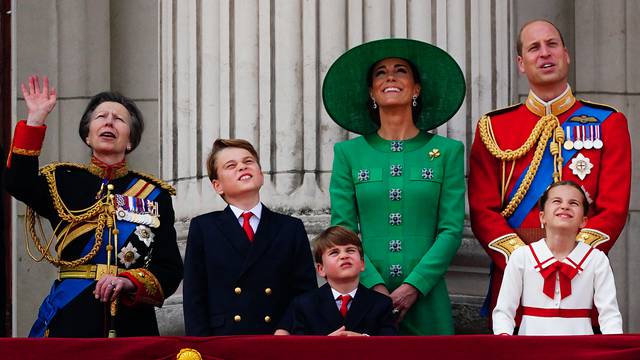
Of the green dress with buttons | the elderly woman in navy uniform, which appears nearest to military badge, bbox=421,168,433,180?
the green dress with buttons

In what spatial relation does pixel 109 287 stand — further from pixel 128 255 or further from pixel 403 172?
pixel 403 172

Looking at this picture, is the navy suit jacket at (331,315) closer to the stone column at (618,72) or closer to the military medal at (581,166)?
the military medal at (581,166)

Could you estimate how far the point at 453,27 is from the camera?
8562 millimetres

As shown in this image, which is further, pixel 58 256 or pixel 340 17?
pixel 340 17

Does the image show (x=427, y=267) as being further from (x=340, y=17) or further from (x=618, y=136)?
(x=340, y=17)

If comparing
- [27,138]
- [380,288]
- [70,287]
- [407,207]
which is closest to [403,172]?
[407,207]

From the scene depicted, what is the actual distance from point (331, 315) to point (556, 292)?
35.2 inches

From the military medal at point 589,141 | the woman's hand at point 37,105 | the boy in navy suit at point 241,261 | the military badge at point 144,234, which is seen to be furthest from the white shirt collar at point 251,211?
the military medal at point 589,141

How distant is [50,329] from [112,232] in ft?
1.55

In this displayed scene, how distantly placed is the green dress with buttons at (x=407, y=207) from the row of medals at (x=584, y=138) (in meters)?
0.47

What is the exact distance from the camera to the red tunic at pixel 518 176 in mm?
7273

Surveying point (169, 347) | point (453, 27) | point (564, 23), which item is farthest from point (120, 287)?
point (564, 23)

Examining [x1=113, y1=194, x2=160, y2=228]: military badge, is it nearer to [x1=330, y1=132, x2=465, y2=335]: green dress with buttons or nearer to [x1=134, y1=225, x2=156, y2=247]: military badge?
[x1=134, y1=225, x2=156, y2=247]: military badge

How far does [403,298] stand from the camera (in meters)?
7.35
